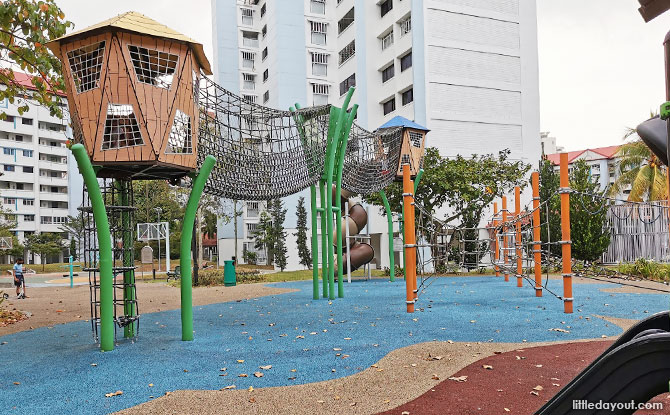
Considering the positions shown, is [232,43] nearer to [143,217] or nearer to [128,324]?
[143,217]

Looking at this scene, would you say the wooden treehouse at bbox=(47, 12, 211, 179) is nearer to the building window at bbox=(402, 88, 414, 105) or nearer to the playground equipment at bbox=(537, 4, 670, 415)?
the playground equipment at bbox=(537, 4, 670, 415)

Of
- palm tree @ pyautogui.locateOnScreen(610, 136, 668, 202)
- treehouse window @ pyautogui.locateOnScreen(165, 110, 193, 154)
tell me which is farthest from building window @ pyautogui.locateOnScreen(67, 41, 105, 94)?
palm tree @ pyautogui.locateOnScreen(610, 136, 668, 202)

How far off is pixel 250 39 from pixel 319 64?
1014 centimetres

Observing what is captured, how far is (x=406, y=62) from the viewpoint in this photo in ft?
103

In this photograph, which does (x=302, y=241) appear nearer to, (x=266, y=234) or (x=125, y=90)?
(x=266, y=234)

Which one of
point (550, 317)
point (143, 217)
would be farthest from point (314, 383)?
point (143, 217)

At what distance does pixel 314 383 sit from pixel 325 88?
39.7 m

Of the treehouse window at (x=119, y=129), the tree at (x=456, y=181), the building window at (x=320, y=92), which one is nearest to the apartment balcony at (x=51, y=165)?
the building window at (x=320, y=92)

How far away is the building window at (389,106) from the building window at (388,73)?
1.47 metres

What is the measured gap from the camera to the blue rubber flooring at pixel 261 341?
499cm

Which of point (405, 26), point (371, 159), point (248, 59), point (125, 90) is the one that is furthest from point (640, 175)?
point (248, 59)

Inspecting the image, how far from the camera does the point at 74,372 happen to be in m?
5.64

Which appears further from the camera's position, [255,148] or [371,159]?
[371,159]

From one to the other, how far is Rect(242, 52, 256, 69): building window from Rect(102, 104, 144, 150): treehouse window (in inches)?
1730
